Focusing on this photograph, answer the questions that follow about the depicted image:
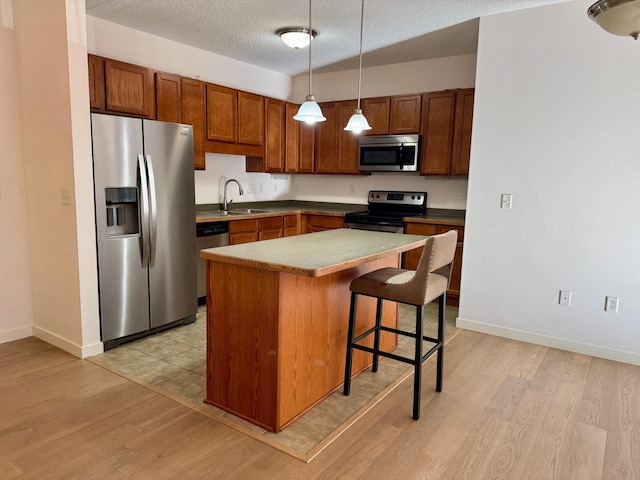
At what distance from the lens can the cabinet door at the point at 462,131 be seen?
4371 millimetres

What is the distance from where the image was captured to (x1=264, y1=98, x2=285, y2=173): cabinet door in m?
5.03

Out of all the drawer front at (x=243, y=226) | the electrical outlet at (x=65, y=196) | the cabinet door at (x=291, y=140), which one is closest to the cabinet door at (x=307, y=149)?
the cabinet door at (x=291, y=140)

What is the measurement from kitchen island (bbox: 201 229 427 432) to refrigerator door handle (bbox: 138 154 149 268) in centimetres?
121

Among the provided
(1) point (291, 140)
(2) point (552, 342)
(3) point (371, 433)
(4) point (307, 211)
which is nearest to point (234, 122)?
(1) point (291, 140)

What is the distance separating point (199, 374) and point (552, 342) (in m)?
2.63

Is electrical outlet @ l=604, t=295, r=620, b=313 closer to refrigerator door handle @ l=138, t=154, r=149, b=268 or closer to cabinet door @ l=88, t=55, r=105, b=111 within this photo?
refrigerator door handle @ l=138, t=154, r=149, b=268

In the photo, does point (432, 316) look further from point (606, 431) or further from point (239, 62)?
point (239, 62)

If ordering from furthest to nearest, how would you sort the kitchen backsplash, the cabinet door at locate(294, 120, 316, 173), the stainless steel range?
1. the cabinet door at locate(294, 120, 316, 173)
2. the kitchen backsplash
3. the stainless steel range

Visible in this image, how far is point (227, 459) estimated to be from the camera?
6.37 ft

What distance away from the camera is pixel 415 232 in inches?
177

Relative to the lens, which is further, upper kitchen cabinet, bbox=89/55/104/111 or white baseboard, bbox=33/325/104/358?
upper kitchen cabinet, bbox=89/55/104/111

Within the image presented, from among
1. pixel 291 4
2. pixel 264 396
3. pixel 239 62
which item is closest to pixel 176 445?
pixel 264 396

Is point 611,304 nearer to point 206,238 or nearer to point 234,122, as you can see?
→ point 206,238

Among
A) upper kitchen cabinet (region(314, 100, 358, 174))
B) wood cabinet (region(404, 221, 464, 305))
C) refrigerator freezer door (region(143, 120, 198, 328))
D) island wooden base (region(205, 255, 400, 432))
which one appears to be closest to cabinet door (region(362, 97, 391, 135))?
upper kitchen cabinet (region(314, 100, 358, 174))
